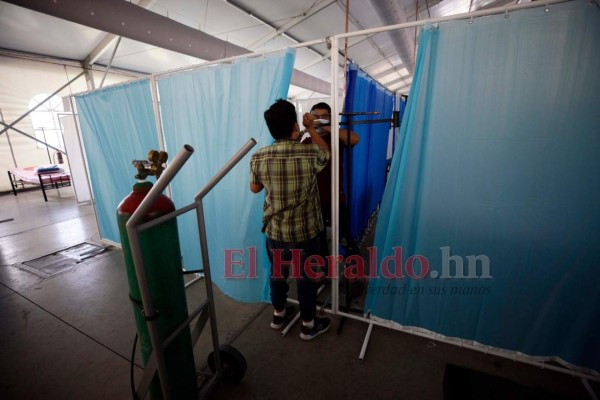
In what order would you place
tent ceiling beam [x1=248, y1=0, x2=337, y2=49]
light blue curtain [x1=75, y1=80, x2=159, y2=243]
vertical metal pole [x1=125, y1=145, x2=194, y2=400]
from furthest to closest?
tent ceiling beam [x1=248, y1=0, x2=337, y2=49]
light blue curtain [x1=75, y1=80, x2=159, y2=243]
vertical metal pole [x1=125, y1=145, x2=194, y2=400]

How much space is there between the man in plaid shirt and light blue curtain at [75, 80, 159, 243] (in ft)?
5.16

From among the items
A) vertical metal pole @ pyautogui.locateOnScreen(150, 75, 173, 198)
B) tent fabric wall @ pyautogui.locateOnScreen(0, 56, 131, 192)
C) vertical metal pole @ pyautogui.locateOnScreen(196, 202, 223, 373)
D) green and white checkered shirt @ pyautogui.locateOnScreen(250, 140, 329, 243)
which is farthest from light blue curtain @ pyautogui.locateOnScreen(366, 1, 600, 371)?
tent fabric wall @ pyautogui.locateOnScreen(0, 56, 131, 192)

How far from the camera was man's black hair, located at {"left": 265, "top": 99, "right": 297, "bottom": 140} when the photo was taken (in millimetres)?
1352

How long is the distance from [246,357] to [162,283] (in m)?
0.93

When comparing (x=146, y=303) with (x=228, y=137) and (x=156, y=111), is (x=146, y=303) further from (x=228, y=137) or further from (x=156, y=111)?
(x=156, y=111)

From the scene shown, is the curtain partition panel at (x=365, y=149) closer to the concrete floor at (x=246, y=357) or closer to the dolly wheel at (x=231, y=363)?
the concrete floor at (x=246, y=357)

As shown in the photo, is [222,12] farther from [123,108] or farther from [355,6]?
[123,108]

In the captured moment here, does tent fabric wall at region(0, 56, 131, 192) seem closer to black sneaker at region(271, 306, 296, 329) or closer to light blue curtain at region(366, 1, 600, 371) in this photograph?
black sneaker at region(271, 306, 296, 329)

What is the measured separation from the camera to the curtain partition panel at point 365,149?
2211 mm

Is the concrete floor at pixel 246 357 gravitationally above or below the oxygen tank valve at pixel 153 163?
below

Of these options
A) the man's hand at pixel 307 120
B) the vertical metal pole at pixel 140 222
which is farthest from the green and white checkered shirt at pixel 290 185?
the vertical metal pole at pixel 140 222

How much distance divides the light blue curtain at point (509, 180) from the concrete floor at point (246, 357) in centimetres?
23

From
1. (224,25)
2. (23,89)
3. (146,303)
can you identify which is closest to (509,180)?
(146,303)

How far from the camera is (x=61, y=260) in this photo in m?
3.20
